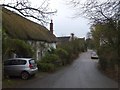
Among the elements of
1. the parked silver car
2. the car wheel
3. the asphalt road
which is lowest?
the asphalt road

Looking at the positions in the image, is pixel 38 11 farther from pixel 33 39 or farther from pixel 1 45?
pixel 33 39

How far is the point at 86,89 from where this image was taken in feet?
54.8

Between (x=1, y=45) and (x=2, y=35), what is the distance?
0.69m

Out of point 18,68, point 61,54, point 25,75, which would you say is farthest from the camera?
point 61,54

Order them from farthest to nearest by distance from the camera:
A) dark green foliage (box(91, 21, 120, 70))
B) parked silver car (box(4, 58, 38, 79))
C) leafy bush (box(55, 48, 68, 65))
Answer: leafy bush (box(55, 48, 68, 65)) < dark green foliage (box(91, 21, 120, 70)) < parked silver car (box(4, 58, 38, 79))

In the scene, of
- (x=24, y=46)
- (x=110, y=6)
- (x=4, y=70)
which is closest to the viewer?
(x=110, y=6)

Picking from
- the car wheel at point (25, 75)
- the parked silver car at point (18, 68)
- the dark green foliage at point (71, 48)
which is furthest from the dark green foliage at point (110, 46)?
the dark green foliage at point (71, 48)

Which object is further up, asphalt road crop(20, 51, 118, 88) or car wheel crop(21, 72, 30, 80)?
car wheel crop(21, 72, 30, 80)

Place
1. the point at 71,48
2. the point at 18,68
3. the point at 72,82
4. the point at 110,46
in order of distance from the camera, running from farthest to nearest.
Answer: the point at 71,48, the point at 110,46, the point at 18,68, the point at 72,82

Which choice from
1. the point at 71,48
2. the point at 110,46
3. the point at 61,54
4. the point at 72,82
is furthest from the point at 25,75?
the point at 71,48

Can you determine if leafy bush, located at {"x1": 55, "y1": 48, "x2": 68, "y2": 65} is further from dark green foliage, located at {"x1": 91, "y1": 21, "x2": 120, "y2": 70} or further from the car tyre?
the car tyre

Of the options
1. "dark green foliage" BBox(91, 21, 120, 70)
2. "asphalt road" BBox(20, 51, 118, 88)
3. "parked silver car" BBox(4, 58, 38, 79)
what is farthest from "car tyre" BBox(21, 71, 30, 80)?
"dark green foliage" BBox(91, 21, 120, 70)

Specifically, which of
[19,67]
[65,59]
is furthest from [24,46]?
[65,59]

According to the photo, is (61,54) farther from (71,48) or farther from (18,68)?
(18,68)
